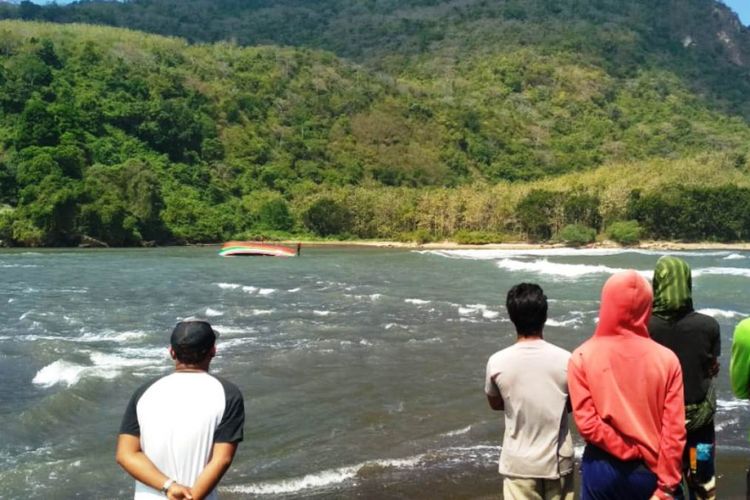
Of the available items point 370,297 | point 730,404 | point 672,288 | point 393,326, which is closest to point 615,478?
point 672,288

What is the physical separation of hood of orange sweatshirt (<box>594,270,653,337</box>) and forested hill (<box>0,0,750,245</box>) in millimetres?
65014

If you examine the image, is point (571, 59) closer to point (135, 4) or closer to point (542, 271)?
point (135, 4)

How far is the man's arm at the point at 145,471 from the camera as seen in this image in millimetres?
3123

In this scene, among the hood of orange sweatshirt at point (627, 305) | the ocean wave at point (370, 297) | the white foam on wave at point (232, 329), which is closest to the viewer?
the hood of orange sweatshirt at point (627, 305)

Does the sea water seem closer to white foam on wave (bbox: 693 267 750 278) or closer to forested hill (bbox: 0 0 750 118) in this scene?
white foam on wave (bbox: 693 267 750 278)

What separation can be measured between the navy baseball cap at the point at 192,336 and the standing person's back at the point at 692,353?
229 centimetres

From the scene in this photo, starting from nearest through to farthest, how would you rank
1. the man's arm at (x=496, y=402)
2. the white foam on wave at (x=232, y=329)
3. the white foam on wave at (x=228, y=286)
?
1. the man's arm at (x=496, y=402)
2. the white foam on wave at (x=232, y=329)
3. the white foam on wave at (x=228, y=286)

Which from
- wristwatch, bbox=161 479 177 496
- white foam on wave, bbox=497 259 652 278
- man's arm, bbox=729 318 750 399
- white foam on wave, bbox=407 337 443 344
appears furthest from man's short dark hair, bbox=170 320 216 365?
white foam on wave, bbox=497 259 652 278

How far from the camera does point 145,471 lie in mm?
3135

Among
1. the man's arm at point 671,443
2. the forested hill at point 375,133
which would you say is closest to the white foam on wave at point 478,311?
the man's arm at point 671,443

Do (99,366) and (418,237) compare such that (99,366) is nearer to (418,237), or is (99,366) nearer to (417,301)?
(417,301)

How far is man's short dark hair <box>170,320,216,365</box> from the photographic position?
3258 millimetres

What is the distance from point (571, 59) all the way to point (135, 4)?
113 meters

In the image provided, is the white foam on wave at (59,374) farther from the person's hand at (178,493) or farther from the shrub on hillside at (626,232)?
the shrub on hillside at (626,232)
